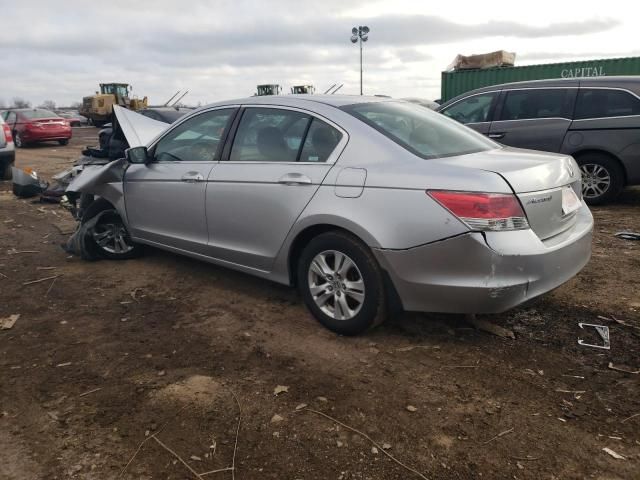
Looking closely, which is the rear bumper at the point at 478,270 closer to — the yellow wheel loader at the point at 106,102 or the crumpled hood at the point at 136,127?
the crumpled hood at the point at 136,127

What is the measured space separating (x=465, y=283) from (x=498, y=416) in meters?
0.72

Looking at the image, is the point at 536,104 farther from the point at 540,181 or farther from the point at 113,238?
the point at 113,238

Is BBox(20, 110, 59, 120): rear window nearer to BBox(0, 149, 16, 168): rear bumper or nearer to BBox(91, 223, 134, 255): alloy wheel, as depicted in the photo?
BBox(0, 149, 16, 168): rear bumper

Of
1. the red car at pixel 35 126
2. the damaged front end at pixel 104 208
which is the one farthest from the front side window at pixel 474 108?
the red car at pixel 35 126

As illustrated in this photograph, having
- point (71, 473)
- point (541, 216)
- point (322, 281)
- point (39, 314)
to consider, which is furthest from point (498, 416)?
point (39, 314)

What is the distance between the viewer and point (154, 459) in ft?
7.66

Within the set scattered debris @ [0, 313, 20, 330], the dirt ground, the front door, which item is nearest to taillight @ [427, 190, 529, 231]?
the dirt ground

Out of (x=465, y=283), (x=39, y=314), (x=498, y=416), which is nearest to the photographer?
(x=498, y=416)

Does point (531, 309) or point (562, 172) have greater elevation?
point (562, 172)

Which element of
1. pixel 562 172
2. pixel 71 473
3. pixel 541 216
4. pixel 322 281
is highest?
pixel 562 172

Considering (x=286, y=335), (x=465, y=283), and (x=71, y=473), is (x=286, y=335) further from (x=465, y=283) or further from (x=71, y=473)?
(x=71, y=473)

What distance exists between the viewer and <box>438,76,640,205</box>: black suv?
6.73 meters

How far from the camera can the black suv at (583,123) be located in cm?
673

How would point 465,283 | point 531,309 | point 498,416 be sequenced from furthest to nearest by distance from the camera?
point 531,309 → point 465,283 → point 498,416
